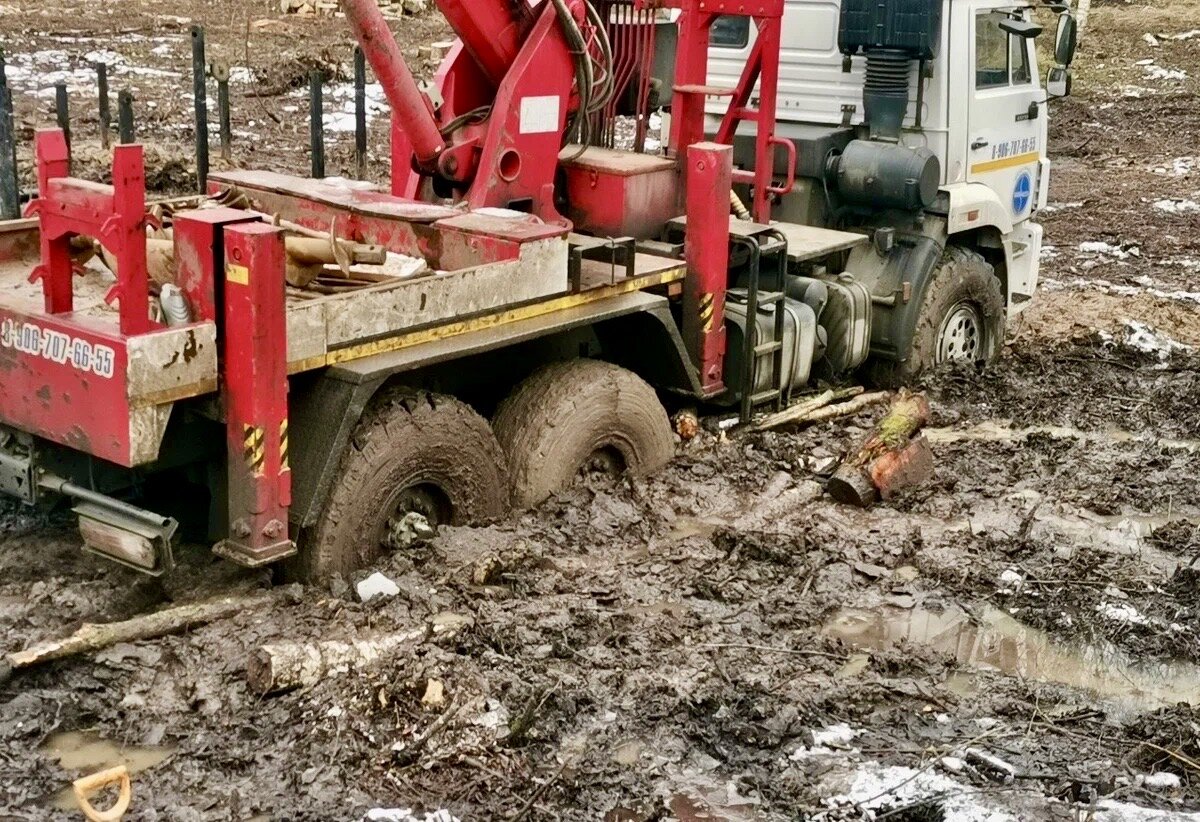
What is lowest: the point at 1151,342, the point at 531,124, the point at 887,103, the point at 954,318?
the point at 1151,342

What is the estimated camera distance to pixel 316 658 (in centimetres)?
547

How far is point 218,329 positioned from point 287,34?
64.0 ft

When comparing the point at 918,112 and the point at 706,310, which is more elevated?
the point at 918,112

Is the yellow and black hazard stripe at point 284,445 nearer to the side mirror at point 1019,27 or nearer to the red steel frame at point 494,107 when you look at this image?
the red steel frame at point 494,107

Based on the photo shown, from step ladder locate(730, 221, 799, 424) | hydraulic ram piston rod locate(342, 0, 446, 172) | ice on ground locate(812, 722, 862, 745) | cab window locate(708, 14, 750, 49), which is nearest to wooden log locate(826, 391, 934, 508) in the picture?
step ladder locate(730, 221, 799, 424)

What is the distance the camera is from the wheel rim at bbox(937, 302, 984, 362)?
9.77 m

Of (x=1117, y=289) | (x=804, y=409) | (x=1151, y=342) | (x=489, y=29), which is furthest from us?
(x=1117, y=289)

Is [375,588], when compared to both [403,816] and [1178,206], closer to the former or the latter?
[403,816]

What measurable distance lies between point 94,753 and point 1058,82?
23.9ft

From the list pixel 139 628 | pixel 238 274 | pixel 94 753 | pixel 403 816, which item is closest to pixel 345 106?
pixel 238 274

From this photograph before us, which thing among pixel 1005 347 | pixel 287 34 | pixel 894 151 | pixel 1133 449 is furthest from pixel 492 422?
pixel 287 34

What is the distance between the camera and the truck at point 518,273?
18.6ft

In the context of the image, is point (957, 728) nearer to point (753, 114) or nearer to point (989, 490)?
point (989, 490)

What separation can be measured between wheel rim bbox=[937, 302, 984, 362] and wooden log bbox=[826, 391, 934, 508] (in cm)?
144
